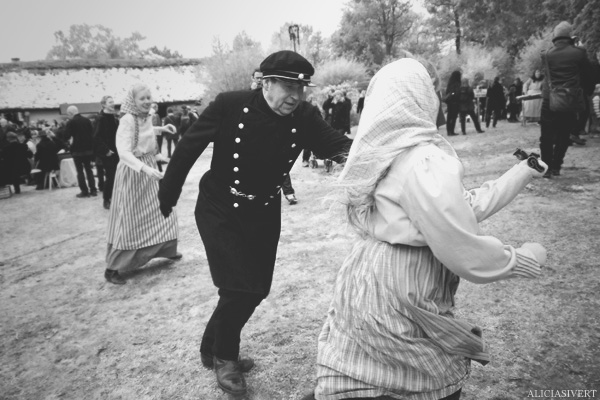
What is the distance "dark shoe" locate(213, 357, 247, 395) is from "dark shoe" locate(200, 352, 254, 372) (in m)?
0.14

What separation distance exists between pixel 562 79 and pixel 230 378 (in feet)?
18.7

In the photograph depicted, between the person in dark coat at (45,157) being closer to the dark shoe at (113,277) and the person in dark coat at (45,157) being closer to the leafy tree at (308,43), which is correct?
the dark shoe at (113,277)

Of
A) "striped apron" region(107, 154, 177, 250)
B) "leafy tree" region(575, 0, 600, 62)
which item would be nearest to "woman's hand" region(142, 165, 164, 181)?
"striped apron" region(107, 154, 177, 250)

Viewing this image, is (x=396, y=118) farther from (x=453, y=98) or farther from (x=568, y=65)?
(x=453, y=98)

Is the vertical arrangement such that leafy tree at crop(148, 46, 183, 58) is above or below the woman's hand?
above

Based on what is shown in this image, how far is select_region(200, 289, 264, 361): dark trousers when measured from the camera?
226cm

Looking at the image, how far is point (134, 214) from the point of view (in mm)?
4074

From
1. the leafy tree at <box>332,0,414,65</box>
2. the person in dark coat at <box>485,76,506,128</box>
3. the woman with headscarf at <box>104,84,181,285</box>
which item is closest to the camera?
the woman with headscarf at <box>104,84,181,285</box>

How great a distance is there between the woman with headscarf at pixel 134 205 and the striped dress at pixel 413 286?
3.21 m

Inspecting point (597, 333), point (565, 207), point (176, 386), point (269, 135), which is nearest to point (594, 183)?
point (565, 207)

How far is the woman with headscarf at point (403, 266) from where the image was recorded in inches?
49.3

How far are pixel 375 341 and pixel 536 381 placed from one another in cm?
145

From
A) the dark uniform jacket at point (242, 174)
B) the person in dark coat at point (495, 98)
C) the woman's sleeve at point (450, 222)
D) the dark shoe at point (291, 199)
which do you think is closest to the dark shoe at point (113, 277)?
the dark uniform jacket at point (242, 174)

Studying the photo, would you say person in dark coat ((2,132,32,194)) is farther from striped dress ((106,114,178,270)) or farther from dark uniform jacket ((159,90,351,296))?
dark uniform jacket ((159,90,351,296))
